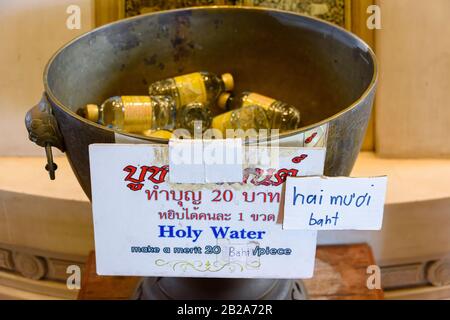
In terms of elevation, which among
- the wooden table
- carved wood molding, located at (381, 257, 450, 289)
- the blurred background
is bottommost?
carved wood molding, located at (381, 257, 450, 289)

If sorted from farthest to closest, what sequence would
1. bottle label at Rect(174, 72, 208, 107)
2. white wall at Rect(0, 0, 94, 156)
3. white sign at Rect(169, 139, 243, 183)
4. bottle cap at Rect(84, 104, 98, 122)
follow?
white wall at Rect(0, 0, 94, 156), bottle label at Rect(174, 72, 208, 107), bottle cap at Rect(84, 104, 98, 122), white sign at Rect(169, 139, 243, 183)

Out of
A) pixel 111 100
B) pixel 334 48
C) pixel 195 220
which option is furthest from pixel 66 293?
pixel 334 48

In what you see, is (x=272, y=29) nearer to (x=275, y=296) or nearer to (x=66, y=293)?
(x=275, y=296)

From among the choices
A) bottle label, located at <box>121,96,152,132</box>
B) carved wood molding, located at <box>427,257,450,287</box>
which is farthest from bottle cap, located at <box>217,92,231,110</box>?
carved wood molding, located at <box>427,257,450,287</box>

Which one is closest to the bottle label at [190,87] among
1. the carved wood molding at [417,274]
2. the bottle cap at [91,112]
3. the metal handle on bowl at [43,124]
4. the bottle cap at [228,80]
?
the bottle cap at [228,80]

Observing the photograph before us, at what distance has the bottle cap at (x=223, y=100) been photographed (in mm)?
985

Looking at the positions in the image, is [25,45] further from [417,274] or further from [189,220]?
[417,274]

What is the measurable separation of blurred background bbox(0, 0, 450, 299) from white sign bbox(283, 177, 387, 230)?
0.44 metres

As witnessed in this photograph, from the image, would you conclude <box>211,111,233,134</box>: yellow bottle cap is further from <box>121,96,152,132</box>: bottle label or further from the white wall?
the white wall

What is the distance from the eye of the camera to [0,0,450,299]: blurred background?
1036 mm

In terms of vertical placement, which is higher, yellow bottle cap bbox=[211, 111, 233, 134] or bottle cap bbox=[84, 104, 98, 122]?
bottle cap bbox=[84, 104, 98, 122]

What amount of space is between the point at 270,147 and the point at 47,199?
2.03 feet

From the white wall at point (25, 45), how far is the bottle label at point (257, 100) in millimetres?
348

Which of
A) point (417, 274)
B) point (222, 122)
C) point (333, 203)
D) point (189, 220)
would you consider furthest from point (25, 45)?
point (417, 274)
